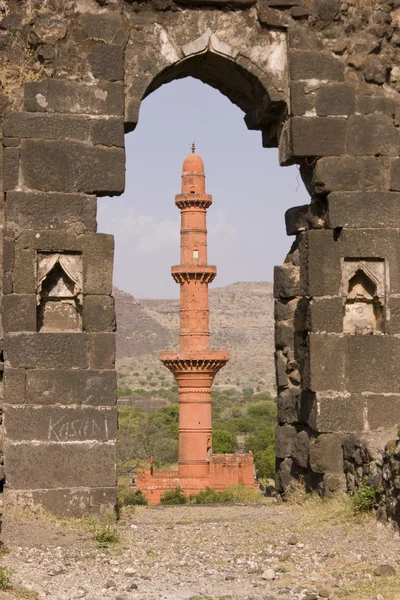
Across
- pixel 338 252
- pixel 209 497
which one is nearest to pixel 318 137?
pixel 338 252

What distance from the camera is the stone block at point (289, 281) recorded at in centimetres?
931

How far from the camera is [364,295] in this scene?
860 centimetres

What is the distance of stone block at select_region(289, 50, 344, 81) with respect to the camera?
8602 millimetres

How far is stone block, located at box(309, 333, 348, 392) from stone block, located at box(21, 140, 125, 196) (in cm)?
210

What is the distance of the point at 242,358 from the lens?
120 meters

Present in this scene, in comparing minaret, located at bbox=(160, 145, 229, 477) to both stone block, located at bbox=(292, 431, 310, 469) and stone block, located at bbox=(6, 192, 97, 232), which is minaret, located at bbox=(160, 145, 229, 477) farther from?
stone block, located at bbox=(6, 192, 97, 232)

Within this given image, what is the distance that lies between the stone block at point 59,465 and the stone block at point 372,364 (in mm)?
2126

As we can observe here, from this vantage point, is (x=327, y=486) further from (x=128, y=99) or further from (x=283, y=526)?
(x=128, y=99)

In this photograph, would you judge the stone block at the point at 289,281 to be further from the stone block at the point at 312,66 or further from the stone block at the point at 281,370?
the stone block at the point at 312,66

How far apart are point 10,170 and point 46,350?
1.51 meters

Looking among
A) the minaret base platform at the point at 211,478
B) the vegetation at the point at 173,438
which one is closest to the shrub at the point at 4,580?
the minaret base platform at the point at 211,478

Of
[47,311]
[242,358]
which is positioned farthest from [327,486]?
[242,358]

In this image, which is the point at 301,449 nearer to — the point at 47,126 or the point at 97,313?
the point at 97,313

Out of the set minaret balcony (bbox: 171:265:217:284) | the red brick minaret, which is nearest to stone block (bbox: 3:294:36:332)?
the red brick minaret
